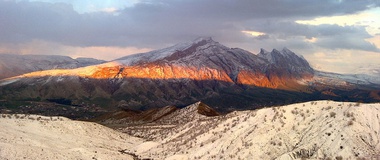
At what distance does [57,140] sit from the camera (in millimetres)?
Result: 55312

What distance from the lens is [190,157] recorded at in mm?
46156

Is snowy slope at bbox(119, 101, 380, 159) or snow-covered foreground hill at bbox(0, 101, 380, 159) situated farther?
snow-covered foreground hill at bbox(0, 101, 380, 159)

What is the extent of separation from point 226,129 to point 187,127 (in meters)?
18.1

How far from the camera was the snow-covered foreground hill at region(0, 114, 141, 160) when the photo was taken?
4331 cm

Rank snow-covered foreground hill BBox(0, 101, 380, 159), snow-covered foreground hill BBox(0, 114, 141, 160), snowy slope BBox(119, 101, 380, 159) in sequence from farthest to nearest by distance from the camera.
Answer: snow-covered foreground hill BBox(0, 114, 141, 160), snow-covered foreground hill BBox(0, 101, 380, 159), snowy slope BBox(119, 101, 380, 159)

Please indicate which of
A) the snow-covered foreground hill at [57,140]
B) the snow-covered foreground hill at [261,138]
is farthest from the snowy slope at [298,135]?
the snow-covered foreground hill at [57,140]

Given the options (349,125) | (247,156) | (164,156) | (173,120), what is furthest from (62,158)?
(173,120)

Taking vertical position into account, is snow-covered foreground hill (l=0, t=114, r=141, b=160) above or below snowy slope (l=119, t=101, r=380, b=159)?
below

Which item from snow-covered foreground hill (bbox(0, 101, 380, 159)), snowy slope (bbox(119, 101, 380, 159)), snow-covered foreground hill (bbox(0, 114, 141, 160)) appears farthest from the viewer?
snow-covered foreground hill (bbox(0, 114, 141, 160))

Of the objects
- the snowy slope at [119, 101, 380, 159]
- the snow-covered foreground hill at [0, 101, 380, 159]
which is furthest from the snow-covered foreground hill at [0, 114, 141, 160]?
the snowy slope at [119, 101, 380, 159]

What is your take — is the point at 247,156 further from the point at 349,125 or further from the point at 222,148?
the point at 349,125

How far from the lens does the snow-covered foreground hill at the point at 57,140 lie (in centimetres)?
4331

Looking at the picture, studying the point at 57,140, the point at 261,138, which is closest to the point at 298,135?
the point at 261,138

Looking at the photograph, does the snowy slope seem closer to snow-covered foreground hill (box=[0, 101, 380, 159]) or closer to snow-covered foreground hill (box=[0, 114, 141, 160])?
snow-covered foreground hill (box=[0, 101, 380, 159])
